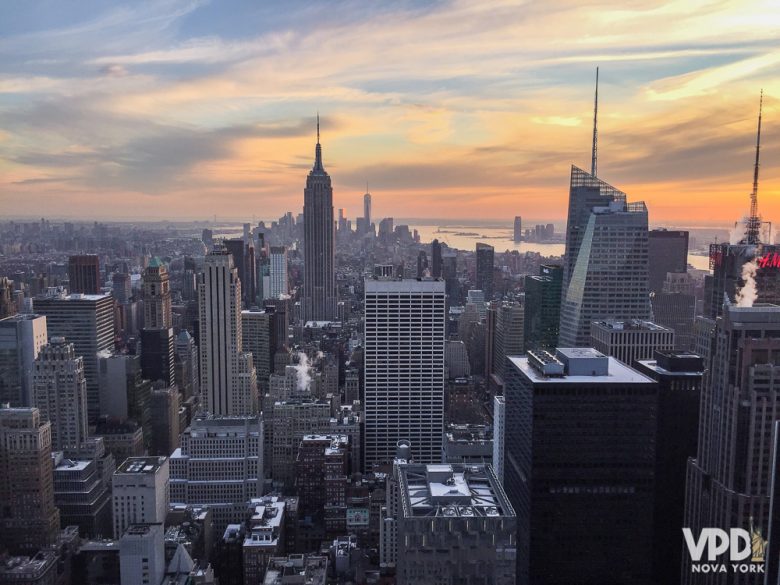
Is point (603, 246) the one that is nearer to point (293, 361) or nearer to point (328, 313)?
point (293, 361)

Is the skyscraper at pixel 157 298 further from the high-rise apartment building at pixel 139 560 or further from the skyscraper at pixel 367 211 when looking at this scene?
the high-rise apartment building at pixel 139 560

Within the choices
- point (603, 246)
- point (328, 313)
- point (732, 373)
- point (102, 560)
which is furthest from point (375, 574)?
point (328, 313)

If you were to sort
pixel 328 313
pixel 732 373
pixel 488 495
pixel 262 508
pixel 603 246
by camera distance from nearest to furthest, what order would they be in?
pixel 488 495
pixel 732 373
pixel 262 508
pixel 603 246
pixel 328 313

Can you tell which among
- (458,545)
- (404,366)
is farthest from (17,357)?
(458,545)

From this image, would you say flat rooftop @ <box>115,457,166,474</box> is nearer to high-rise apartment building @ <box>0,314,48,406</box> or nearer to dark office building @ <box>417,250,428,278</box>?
high-rise apartment building @ <box>0,314,48,406</box>

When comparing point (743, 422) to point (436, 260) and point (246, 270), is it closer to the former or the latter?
point (436, 260)

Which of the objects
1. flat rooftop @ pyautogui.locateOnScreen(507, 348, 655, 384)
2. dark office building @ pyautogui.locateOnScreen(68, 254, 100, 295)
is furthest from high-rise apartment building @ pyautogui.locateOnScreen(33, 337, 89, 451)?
flat rooftop @ pyautogui.locateOnScreen(507, 348, 655, 384)
